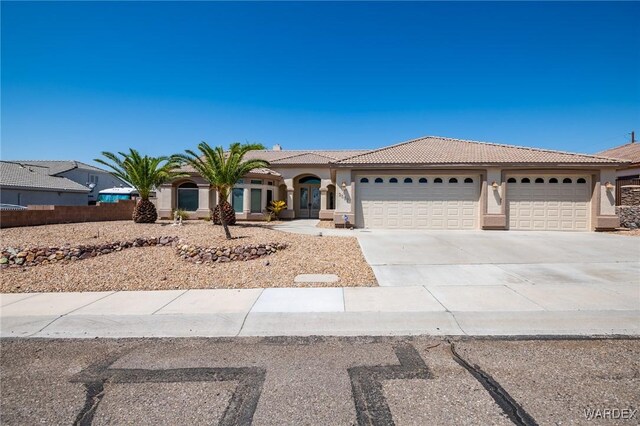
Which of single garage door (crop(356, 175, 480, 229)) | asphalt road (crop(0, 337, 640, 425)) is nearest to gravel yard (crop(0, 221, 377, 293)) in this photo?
asphalt road (crop(0, 337, 640, 425))

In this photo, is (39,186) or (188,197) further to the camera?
(39,186)

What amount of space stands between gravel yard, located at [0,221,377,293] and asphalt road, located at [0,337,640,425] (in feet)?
9.41

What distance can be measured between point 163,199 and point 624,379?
79.1ft

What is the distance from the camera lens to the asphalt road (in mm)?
2996

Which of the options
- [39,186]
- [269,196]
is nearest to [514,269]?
[269,196]

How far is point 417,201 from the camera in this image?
16938 millimetres

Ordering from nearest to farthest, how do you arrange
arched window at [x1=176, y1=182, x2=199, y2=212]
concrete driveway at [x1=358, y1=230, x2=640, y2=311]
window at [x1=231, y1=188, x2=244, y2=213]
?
concrete driveway at [x1=358, y1=230, x2=640, y2=311]
window at [x1=231, y1=188, x2=244, y2=213]
arched window at [x1=176, y1=182, x2=199, y2=212]

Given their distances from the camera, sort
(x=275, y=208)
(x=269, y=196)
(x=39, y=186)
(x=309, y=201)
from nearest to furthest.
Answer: (x=275, y=208), (x=269, y=196), (x=309, y=201), (x=39, y=186)

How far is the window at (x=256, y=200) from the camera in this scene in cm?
2177

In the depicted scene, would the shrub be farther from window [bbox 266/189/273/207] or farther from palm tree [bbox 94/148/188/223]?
palm tree [bbox 94/148/188/223]

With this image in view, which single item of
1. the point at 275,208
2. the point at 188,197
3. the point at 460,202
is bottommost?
the point at 275,208

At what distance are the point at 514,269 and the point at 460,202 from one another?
8763 mm

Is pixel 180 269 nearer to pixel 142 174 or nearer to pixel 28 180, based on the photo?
pixel 142 174

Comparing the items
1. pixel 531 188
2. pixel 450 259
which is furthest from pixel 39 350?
pixel 531 188
